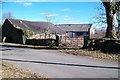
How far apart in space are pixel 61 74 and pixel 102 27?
68.4ft

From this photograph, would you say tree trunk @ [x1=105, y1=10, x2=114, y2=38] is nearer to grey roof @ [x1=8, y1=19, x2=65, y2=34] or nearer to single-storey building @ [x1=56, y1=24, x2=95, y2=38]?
grey roof @ [x1=8, y1=19, x2=65, y2=34]

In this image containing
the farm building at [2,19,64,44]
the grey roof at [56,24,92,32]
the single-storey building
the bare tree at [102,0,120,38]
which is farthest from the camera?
the grey roof at [56,24,92,32]

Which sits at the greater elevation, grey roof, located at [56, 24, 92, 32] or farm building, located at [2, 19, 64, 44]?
grey roof, located at [56, 24, 92, 32]

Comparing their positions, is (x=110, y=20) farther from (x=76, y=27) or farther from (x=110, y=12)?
(x=76, y=27)

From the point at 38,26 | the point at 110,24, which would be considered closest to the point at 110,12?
the point at 110,24

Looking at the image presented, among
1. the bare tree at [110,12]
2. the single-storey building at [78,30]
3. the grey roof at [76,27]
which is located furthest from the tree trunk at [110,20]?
the grey roof at [76,27]

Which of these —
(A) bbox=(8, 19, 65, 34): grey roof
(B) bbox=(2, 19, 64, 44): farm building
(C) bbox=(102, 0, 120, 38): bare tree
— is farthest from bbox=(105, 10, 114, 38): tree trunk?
(A) bbox=(8, 19, 65, 34): grey roof

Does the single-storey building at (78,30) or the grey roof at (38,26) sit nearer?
the grey roof at (38,26)

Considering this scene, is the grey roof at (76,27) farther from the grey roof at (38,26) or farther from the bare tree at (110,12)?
the bare tree at (110,12)

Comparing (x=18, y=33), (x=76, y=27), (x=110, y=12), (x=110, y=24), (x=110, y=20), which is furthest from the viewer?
(x=76, y=27)

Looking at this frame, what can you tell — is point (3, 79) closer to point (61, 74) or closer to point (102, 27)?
point (61, 74)

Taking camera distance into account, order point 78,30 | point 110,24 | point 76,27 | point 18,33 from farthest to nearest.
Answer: point 76,27
point 78,30
point 18,33
point 110,24

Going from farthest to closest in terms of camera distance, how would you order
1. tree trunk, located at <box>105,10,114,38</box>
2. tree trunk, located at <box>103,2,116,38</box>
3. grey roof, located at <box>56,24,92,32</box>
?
grey roof, located at <box>56,24,92,32</box>, tree trunk, located at <box>105,10,114,38</box>, tree trunk, located at <box>103,2,116,38</box>

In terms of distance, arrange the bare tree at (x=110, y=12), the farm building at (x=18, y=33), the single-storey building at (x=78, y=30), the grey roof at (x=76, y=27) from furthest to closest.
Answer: the grey roof at (x=76, y=27) < the single-storey building at (x=78, y=30) < the farm building at (x=18, y=33) < the bare tree at (x=110, y=12)
